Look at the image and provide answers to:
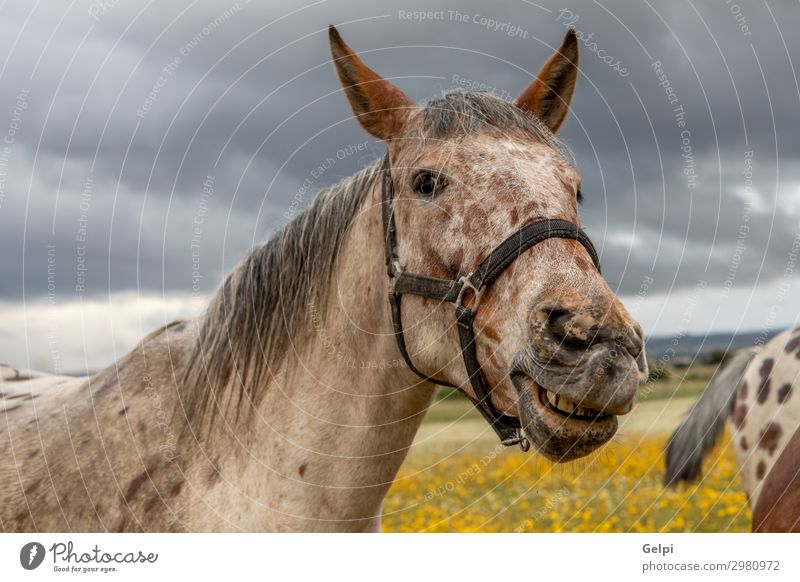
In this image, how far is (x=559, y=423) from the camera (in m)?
2.69

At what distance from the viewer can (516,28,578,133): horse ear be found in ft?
12.1

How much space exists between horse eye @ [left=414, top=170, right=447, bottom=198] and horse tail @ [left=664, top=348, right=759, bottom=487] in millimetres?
6125

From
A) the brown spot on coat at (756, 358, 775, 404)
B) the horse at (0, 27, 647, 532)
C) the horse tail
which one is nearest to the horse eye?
the horse at (0, 27, 647, 532)

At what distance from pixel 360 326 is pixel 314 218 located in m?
0.71

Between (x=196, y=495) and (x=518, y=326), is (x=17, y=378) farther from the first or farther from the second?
(x=518, y=326)

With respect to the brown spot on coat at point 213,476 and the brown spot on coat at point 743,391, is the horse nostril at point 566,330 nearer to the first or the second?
the brown spot on coat at point 213,476

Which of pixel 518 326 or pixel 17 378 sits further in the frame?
pixel 17 378

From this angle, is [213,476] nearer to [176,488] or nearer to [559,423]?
[176,488]

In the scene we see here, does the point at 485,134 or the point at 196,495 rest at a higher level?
the point at 485,134

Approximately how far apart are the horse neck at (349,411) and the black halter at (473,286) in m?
0.12

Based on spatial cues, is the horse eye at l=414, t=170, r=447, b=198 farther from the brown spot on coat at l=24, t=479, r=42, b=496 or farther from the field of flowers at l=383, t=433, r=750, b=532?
the field of flowers at l=383, t=433, r=750, b=532

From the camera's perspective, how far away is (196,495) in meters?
3.50

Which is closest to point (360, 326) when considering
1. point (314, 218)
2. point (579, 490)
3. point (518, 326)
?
point (314, 218)

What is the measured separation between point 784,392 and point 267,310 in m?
5.26
